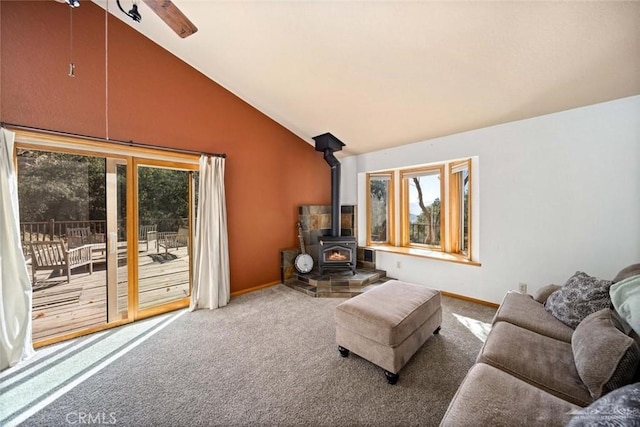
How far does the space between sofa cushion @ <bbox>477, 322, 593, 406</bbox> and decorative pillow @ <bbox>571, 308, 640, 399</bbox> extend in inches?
2.4

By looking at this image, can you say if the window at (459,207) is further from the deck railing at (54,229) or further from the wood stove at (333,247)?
the deck railing at (54,229)

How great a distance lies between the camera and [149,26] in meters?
2.53

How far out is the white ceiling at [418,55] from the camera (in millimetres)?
1688

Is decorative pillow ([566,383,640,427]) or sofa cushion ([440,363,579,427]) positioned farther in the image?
sofa cushion ([440,363,579,427])

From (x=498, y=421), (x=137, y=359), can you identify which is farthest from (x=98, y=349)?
(x=498, y=421)

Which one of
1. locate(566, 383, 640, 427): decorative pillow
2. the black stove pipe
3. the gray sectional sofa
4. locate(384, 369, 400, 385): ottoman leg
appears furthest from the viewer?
the black stove pipe

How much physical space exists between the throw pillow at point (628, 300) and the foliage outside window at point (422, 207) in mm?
2385

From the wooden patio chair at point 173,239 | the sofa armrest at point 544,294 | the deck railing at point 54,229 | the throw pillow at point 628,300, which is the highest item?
the deck railing at point 54,229

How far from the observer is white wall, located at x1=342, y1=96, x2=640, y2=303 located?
87.1 inches

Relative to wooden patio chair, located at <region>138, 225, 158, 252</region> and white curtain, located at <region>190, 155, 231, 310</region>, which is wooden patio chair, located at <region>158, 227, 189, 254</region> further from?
white curtain, located at <region>190, 155, 231, 310</region>

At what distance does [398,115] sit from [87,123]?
11.4 ft

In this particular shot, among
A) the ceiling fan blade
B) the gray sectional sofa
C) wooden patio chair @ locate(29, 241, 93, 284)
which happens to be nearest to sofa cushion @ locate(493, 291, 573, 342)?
the gray sectional sofa

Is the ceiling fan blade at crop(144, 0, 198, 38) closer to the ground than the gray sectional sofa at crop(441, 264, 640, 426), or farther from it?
farther from it

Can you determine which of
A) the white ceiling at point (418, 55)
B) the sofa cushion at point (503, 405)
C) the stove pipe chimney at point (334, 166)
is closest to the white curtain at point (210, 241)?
the white ceiling at point (418, 55)
